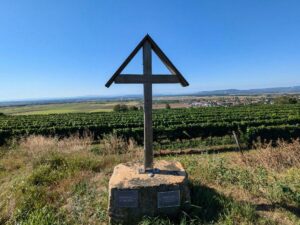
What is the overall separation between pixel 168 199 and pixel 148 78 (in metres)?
2.11

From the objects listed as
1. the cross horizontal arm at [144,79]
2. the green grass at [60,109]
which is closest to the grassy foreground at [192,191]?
the cross horizontal arm at [144,79]

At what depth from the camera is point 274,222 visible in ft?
12.0

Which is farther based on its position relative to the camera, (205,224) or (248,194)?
(248,194)

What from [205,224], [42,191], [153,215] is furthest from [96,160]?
[205,224]

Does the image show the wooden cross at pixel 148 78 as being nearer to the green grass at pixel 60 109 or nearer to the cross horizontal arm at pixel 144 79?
the cross horizontal arm at pixel 144 79

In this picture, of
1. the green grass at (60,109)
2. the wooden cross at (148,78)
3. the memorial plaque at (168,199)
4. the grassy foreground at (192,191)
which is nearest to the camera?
the grassy foreground at (192,191)

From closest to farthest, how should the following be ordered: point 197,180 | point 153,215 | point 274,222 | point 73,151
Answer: point 274,222 → point 153,215 → point 197,180 → point 73,151

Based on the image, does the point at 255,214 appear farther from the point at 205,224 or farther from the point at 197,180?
the point at 197,180

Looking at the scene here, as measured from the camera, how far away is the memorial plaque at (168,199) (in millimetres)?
4047

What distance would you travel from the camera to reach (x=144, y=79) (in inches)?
184

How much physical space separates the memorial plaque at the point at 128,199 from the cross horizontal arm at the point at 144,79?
1877mm

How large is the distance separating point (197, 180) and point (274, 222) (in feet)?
6.16

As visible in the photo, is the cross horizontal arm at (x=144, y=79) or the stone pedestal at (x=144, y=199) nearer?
the stone pedestal at (x=144, y=199)

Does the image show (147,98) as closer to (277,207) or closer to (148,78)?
(148,78)
